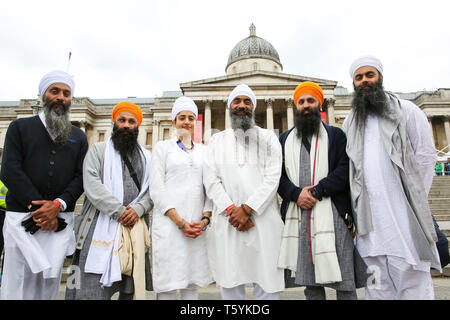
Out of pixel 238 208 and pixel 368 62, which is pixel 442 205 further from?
pixel 238 208

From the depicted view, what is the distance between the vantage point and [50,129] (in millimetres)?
3152

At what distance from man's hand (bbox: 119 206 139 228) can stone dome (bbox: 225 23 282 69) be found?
116 ft

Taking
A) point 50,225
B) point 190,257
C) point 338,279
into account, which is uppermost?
point 50,225

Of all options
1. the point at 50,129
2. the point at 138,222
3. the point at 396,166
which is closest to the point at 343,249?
the point at 396,166

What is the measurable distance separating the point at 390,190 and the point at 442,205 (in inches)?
366

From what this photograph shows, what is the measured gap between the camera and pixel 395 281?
259cm

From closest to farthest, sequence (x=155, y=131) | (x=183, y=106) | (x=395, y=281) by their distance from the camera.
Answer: (x=395, y=281)
(x=183, y=106)
(x=155, y=131)

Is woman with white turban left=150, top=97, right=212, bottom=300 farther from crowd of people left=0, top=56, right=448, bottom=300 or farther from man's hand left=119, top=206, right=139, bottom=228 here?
man's hand left=119, top=206, right=139, bottom=228

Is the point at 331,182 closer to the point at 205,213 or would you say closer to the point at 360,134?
the point at 360,134

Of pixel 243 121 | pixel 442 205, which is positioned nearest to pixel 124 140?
pixel 243 121

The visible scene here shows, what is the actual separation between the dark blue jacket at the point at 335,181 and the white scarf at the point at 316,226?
62 millimetres

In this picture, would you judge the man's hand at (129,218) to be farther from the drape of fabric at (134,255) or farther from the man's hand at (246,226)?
the man's hand at (246,226)

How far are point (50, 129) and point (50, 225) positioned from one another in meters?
1.08

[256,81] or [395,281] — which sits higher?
[256,81]
